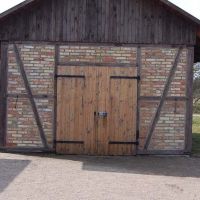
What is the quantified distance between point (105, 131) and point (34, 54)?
102 inches

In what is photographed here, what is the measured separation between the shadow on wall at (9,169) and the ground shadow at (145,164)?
1.24 metres

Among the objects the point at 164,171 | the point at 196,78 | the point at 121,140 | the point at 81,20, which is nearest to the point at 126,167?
the point at 164,171

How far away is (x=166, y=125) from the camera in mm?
12305

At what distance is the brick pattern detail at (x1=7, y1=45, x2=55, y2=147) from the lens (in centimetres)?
1222

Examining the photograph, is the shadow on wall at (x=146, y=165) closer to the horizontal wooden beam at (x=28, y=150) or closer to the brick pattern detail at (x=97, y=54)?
the horizontal wooden beam at (x=28, y=150)

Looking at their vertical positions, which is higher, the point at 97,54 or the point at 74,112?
the point at 97,54

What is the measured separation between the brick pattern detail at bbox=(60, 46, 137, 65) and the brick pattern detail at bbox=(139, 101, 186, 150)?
4.00 ft

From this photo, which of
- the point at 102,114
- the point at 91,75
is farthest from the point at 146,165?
the point at 91,75

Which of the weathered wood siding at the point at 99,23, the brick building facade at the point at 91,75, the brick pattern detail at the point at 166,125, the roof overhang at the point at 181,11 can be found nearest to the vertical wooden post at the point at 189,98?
the brick pattern detail at the point at 166,125

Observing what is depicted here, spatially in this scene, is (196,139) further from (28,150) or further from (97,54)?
(28,150)

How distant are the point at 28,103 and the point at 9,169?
277 cm

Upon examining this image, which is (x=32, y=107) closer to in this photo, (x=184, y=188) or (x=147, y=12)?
(x=147, y=12)

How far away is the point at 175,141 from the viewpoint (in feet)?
40.4

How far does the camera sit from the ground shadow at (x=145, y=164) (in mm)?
10188
